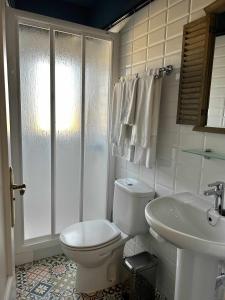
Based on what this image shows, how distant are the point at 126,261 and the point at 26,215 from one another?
3.21ft

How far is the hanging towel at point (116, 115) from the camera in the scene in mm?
1881

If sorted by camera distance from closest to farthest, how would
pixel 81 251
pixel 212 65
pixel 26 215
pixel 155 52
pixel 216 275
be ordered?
pixel 216 275 → pixel 212 65 → pixel 81 251 → pixel 155 52 → pixel 26 215

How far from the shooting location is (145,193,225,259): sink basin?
94 cm

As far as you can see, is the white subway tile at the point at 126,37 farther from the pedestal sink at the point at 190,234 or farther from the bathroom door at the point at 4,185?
the pedestal sink at the point at 190,234

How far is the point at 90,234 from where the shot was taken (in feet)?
5.51

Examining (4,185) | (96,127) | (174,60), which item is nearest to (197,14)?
(174,60)

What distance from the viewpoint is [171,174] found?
154 cm

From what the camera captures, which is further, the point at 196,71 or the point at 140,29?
the point at 140,29

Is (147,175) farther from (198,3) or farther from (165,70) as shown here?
(198,3)

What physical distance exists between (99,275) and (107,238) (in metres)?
0.35

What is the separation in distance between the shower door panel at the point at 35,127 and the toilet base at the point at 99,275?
0.59 metres

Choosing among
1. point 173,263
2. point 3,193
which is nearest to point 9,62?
point 3,193

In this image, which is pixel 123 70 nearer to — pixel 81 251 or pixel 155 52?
pixel 155 52

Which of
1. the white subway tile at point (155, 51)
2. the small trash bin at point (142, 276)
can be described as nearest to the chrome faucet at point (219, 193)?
the small trash bin at point (142, 276)
